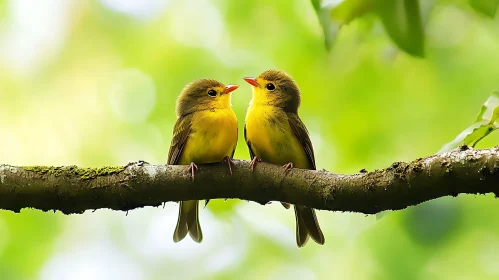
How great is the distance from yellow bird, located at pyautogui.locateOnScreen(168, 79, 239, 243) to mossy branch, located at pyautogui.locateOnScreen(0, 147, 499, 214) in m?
0.58

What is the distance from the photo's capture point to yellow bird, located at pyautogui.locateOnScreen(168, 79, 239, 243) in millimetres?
4438

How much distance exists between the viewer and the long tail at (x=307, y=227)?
4.62 meters

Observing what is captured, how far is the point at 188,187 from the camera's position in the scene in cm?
340

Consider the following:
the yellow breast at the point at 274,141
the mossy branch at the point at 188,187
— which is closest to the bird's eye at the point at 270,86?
the yellow breast at the point at 274,141

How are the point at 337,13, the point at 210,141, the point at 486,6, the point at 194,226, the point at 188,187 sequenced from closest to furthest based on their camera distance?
the point at 486,6 → the point at 337,13 → the point at 188,187 → the point at 210,141 → the point at 194,226

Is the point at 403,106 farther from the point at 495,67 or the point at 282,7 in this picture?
the point at 282,7

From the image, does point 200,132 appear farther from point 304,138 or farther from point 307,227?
point 307,227

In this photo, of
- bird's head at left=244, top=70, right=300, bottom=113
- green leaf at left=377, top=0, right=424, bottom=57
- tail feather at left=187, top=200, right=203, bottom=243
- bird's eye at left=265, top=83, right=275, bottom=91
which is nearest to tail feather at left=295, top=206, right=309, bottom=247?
tail feather at left=187, top=200, right=203, bottom=243

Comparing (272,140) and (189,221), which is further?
(189,221)

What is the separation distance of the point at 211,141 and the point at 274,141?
18.4 inches

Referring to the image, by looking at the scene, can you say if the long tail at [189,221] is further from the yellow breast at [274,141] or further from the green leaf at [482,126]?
the green leaf at [482,126]

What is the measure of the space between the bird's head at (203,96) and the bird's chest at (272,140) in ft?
1.27

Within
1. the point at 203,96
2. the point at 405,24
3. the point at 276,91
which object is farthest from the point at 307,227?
the point at 405,24

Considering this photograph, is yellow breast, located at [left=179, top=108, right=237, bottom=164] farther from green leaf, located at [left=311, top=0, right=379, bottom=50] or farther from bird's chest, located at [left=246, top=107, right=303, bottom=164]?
green leaf, located at [left=311, top=0, right=379, bottom=50]
